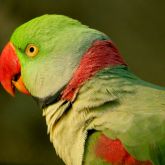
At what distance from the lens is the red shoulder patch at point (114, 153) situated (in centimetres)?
132

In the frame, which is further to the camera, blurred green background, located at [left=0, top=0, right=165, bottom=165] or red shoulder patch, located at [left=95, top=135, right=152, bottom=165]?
blurred green background, located at [left=0, top=0, right=165, bottom=165]

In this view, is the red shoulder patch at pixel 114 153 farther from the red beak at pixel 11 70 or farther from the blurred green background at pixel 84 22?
the blurred green background at pixel 84 22

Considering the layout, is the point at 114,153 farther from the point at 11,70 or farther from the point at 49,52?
the point at 11,70

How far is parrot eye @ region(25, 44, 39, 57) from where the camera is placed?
167cm

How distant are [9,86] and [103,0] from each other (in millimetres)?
1929

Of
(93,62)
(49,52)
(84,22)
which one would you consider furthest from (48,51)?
(84,22)

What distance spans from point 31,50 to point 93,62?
0.90 ft

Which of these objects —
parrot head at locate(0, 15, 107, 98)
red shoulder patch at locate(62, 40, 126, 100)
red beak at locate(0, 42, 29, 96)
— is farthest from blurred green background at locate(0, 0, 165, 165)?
red shoulder patch at locate(62, 40, 126, 100)

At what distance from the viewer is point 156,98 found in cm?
145

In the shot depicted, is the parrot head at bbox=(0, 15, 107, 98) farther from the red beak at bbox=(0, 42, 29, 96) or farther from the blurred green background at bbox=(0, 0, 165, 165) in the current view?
the blurred green background at bbox=(0, 0, 165, 165)

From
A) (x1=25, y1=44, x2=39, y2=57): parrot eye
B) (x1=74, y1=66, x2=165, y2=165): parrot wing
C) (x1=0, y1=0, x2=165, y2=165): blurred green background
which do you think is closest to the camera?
(x1=74, y1=66, x2=165, y2=165): parrot wing

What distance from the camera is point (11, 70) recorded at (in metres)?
1.80

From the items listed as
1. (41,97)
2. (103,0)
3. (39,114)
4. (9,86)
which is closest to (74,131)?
(41,97)

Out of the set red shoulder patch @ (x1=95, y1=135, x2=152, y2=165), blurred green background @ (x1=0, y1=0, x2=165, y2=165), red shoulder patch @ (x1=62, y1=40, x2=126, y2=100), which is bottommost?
blurred green background @ (x1=0, y1=0, x2=165, y2=165)
